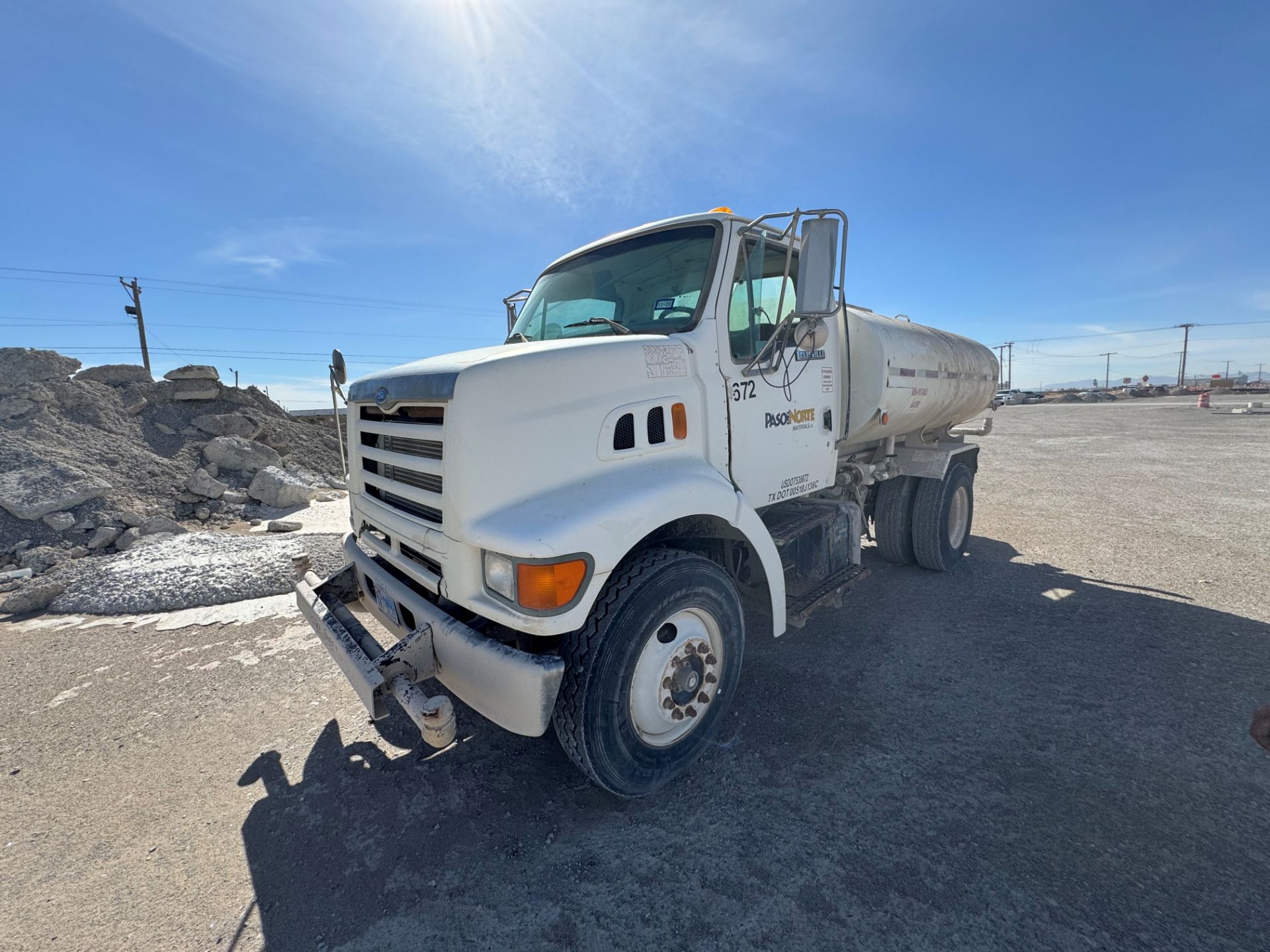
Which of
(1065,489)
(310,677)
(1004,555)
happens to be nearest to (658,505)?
(310,677)

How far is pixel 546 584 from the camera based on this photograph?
217 cm

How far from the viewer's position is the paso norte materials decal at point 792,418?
11.1 ft

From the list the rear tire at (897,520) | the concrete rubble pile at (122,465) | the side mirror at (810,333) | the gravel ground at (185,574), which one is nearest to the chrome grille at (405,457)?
the side mirror at (810,333)

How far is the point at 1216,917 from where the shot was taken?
1967 millimetres

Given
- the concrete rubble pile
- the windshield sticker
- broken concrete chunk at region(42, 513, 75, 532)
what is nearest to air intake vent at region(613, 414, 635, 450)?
the windshield sticker

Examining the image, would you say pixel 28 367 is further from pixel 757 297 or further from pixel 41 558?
pixel 757 297

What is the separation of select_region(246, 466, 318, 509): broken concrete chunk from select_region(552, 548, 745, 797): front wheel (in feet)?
26.4

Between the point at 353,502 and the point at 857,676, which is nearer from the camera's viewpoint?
the point at 353,502

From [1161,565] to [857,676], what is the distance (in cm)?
421

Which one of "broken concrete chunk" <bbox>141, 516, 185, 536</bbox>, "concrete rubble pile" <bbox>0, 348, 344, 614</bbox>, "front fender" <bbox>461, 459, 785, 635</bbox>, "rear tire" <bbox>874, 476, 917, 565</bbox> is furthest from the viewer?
"broken concrete chunk" <bbox>141, 516, 185, 536</bbox>

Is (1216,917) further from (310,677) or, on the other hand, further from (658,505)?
(310,677)

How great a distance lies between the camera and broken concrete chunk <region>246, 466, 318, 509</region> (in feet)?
28.6

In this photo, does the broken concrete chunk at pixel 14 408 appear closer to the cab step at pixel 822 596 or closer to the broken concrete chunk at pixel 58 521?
the broken concrete chunk at pixel 58 521

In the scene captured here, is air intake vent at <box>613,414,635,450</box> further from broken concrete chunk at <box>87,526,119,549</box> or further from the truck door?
broken concrete chunk at <box>87,526,119,549</box>
